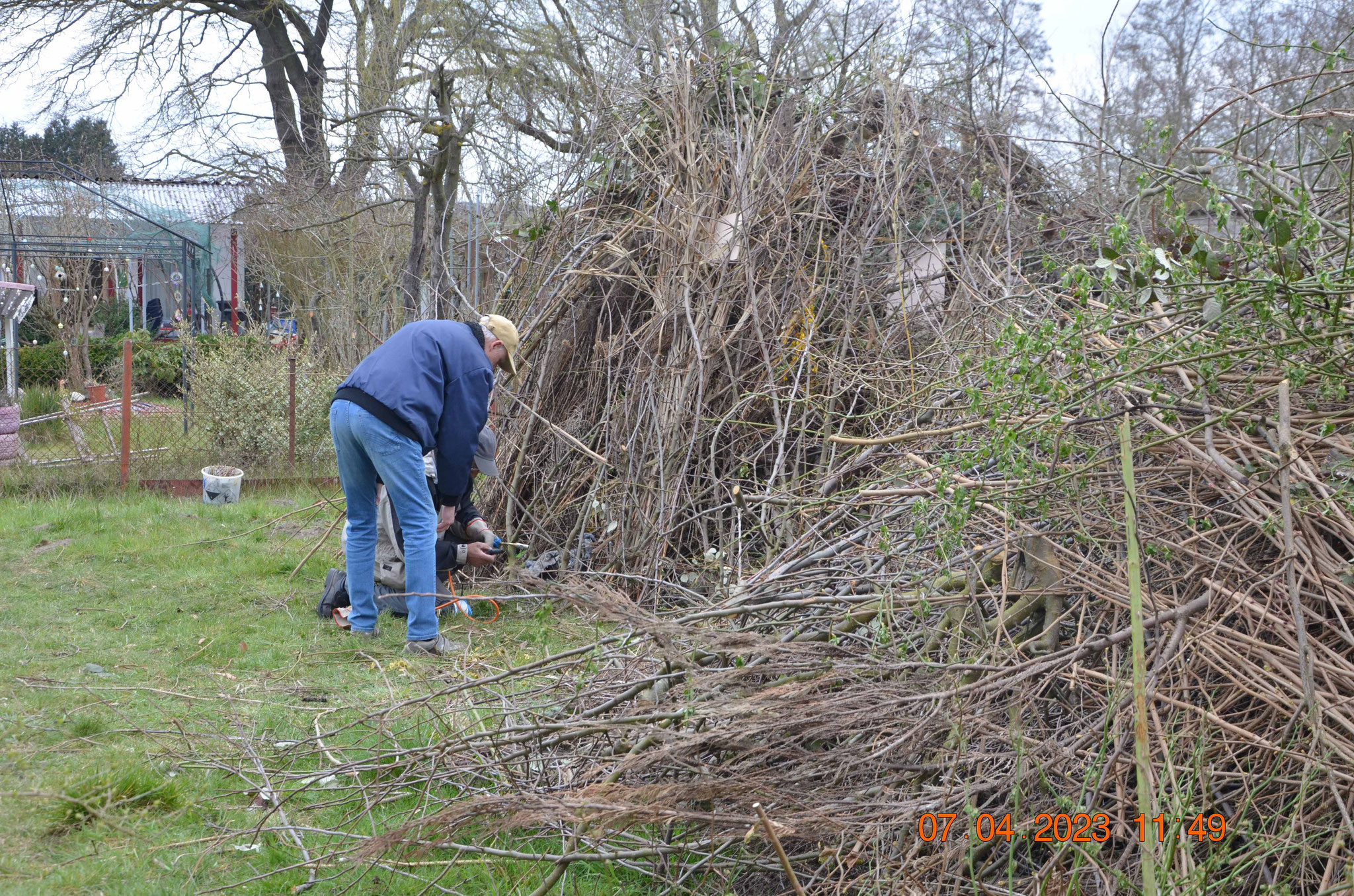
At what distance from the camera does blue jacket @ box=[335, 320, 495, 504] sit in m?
4.78

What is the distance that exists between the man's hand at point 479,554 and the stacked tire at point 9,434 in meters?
5.45

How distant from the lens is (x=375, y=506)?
5.25 m

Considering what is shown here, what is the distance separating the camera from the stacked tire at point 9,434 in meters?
8.71

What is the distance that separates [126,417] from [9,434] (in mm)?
1321

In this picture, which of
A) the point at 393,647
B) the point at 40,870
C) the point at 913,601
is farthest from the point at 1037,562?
the point at 393,647

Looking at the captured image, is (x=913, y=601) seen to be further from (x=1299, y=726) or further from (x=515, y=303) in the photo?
(x=515, y=303)

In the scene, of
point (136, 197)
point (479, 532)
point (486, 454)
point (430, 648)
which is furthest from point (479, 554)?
point (136, 197)

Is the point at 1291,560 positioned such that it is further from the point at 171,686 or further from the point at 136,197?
the point at 136,197

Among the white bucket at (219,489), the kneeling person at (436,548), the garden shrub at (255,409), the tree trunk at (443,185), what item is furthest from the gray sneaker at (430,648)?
the garden shrub at (255,409)

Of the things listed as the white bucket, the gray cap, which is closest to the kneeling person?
the gray cap

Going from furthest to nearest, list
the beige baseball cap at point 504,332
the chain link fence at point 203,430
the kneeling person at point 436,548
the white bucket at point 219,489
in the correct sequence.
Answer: the chain link fence at point 203,430 < the white bucket at point 219,489 < the kneeling person at point 436,548 < the beige baseball cap at point 504,332

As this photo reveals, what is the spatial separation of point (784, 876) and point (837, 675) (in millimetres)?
517

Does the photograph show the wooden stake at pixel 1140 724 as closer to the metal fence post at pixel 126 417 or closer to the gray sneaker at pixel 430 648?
the gray sneaker at pixel 430 648

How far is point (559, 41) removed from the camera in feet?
41.5
